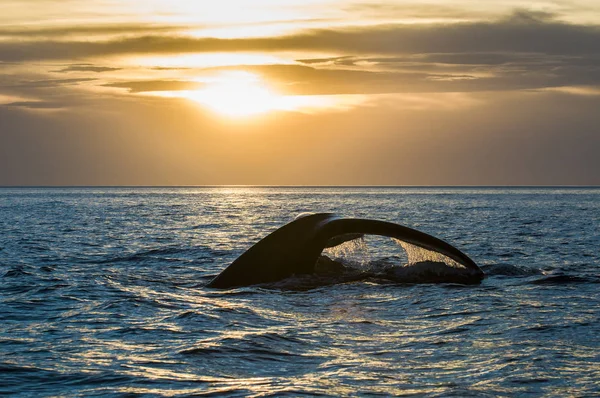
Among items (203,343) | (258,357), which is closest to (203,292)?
(203,343)

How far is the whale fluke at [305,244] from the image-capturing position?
42.7ft

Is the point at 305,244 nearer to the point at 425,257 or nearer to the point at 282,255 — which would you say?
the point at 282,255

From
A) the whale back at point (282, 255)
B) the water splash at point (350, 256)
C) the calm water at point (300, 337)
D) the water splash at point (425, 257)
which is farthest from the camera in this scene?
the water splash at point (350, 256)

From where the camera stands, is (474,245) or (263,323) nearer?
(263,323)

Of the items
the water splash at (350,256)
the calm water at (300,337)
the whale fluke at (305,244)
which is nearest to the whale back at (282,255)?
the whale fluke at (305,244)

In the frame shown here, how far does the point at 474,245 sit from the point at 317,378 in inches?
836

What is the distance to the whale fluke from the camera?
13.0 meters

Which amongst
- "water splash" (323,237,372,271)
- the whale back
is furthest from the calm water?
"water splash" (323,237,372,271)

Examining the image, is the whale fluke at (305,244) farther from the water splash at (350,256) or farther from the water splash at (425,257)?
the water splash at (350,256)

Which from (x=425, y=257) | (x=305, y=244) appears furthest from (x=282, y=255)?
(x=425, y=257)

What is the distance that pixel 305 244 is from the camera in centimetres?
1358

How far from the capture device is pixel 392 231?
12.9 metres

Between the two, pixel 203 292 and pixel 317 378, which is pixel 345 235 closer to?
pixel 203 292

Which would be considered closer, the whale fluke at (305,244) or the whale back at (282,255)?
the whale fluke at (305,244)
